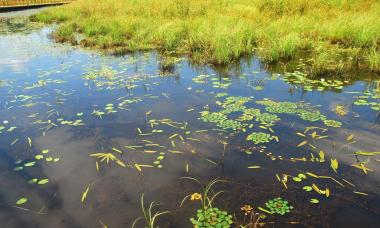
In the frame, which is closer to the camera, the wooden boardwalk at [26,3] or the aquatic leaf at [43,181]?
the aquatic leaf at [43,181]

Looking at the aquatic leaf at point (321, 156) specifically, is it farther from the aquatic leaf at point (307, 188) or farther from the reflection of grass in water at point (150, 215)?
the reflection of grass in water at point (150, 215)

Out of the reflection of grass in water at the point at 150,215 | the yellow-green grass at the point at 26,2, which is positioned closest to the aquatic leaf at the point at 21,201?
the reflection of grass in water at the point at 150,215

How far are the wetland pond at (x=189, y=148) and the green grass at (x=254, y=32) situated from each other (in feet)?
3.97

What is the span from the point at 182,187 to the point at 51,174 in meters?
1.39

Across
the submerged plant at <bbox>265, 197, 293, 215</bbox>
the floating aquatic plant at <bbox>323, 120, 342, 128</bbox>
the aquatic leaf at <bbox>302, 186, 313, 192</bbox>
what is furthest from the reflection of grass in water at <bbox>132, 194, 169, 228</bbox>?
the floating aquatic plant at <bbox>323, 120, 342, 128</bbox>

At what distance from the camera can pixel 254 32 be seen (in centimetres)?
913

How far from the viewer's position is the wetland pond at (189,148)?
2.78 meters

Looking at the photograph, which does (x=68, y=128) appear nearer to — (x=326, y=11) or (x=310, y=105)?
(x=310, y=105)

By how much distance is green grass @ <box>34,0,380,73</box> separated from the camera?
24.9 feet

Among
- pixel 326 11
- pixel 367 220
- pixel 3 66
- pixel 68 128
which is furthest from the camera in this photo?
pixel 326 11

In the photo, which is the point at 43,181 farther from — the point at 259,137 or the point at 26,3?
the point at 26,3

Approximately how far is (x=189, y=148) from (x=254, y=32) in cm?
628

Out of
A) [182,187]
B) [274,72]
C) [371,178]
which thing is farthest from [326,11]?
[182,187]

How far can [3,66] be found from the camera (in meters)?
8.05
